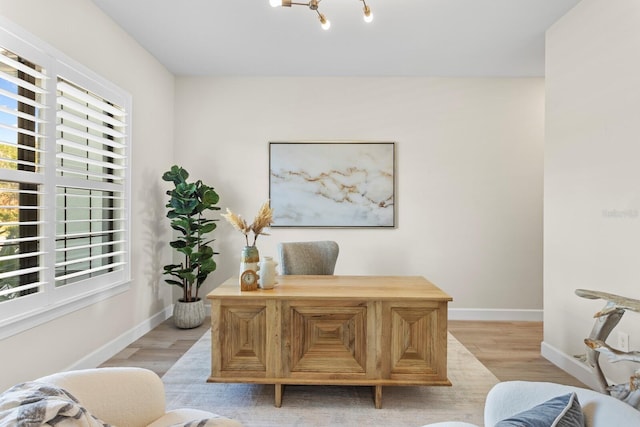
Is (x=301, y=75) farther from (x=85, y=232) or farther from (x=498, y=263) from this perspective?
(x=498, y=263)

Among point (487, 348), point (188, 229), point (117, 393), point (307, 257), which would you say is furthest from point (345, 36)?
point (117, 393)

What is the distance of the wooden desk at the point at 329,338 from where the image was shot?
2309 millimetres

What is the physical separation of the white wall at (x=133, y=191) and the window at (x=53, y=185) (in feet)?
0.38

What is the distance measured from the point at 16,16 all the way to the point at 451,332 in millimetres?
4198

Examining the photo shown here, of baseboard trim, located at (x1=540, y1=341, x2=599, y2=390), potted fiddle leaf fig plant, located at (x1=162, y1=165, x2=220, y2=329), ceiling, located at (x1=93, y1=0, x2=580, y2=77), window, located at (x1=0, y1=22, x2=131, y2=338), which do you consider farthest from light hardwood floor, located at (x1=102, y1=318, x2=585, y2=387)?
ceiling, located at (x1=93, y1=0, x2=580, y2=77)

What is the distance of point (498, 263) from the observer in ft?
→ 14.3

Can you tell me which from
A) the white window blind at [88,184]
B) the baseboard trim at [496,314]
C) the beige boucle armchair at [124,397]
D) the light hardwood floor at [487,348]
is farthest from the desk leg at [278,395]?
the baseboard trim at [496,314]

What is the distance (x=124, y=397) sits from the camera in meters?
1.25

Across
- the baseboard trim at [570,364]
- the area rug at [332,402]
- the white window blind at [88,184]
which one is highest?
the white window blind at [88,184]

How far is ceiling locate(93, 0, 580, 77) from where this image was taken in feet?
9.63

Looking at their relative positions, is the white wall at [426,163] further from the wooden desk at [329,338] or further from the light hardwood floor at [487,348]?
the wooden desk at [329,338]

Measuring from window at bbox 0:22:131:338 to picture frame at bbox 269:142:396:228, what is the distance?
5.41 feet

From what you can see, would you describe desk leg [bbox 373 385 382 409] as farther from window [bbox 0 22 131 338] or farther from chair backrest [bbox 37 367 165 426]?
window [bbox 0 22 131 338]

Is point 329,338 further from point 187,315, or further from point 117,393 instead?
point 187,315
